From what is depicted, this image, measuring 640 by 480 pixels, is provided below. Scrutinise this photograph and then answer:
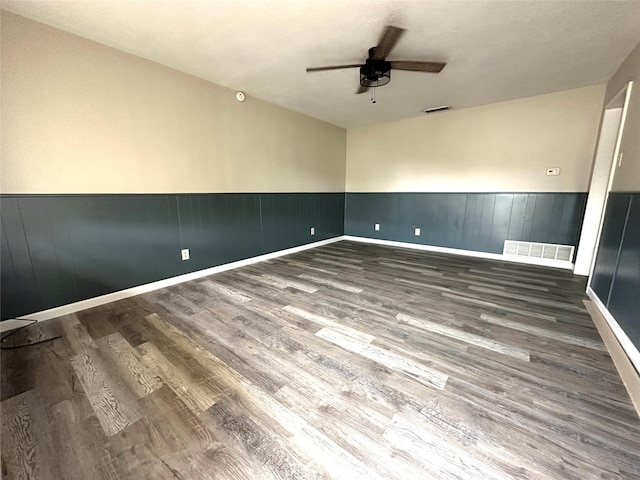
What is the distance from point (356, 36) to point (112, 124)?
7.76 feet

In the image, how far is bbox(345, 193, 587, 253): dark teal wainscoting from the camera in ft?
11.6

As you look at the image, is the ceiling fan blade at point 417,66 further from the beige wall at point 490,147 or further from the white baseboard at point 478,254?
the white baseboard at point 478,254

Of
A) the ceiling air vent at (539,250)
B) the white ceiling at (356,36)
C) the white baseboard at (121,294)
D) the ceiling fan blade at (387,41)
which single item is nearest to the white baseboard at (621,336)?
the ceiling air vent at (539,250)

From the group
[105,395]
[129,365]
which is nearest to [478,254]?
[129,365]

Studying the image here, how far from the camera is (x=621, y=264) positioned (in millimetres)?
1988

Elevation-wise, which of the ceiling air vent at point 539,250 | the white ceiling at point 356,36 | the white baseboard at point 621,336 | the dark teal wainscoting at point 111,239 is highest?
the white ceiling at point 356,36

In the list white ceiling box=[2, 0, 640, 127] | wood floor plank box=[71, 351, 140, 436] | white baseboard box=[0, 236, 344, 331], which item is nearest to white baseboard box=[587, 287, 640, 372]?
white ceiling box=[2, 0, 640, 127]

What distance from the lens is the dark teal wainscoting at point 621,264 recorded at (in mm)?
1723

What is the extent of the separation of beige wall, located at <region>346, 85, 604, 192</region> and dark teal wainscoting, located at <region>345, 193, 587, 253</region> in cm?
15

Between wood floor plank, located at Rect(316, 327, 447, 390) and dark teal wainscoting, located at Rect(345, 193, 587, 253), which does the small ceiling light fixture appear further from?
wood floor plank, located at Rect(316, 327, 447, 390)

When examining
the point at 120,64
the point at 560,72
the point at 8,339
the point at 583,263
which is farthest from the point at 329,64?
the point at 583,263

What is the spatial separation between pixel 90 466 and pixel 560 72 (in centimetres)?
481

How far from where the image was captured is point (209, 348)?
176 cm

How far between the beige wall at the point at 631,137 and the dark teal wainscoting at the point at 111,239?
152 inches
